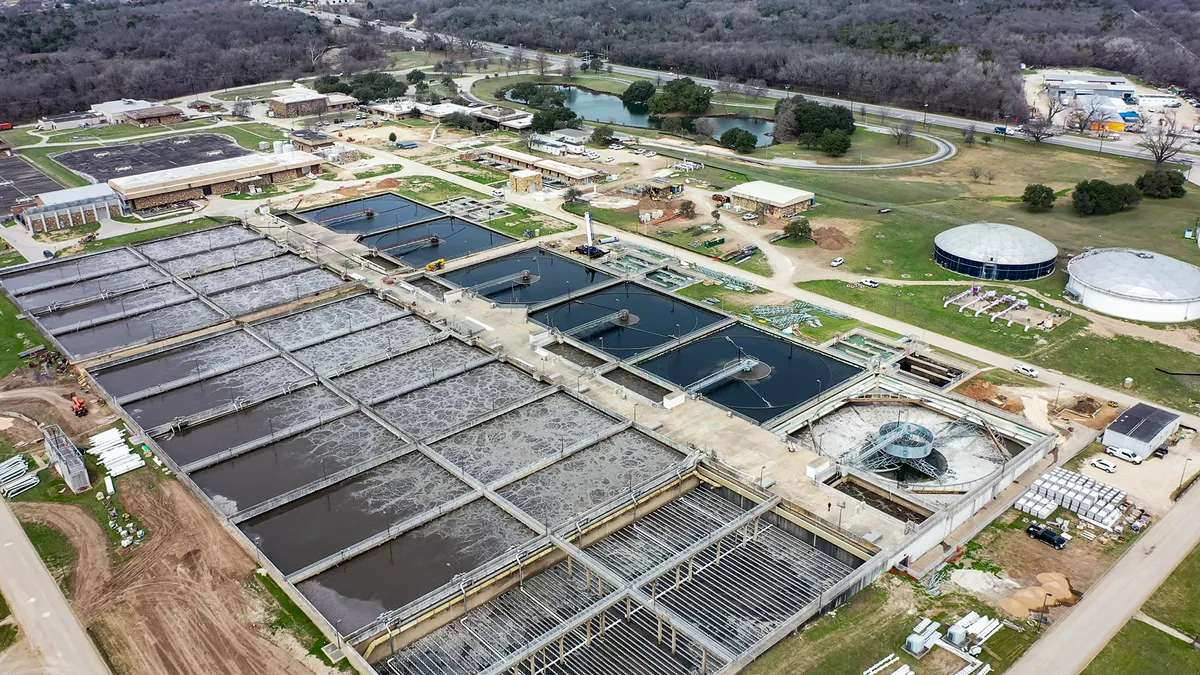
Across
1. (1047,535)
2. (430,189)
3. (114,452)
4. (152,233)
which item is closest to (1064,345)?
(1047,535)

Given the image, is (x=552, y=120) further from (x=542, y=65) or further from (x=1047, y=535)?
(x=1047, y=535)

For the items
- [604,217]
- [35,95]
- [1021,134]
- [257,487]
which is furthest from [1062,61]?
[35,95]

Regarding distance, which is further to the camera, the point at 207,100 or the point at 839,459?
the point at 207,100

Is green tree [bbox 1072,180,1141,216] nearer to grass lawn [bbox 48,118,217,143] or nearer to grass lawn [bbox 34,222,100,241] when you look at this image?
grass lawn [bbox 34,222,100,241]

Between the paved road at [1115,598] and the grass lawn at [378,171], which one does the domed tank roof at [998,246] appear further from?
the grass lawn at [378,171]

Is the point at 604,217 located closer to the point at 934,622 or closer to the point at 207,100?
the point at 934,622

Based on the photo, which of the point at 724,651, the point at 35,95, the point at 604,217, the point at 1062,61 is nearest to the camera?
the point at 724,651
